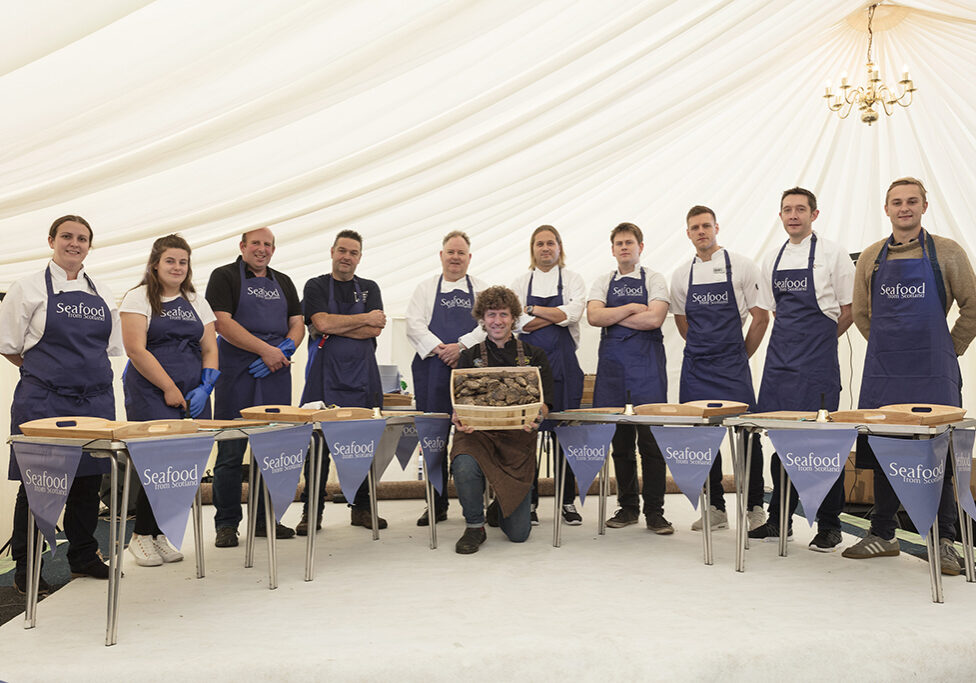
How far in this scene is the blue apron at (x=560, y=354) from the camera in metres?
3.82

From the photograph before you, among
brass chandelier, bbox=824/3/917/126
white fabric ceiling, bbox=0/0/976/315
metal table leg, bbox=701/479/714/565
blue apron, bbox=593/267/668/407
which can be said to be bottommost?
metal table leg, bbox=701/479/714/565

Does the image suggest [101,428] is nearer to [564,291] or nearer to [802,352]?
[564,291]

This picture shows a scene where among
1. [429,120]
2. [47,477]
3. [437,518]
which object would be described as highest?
[429,120]

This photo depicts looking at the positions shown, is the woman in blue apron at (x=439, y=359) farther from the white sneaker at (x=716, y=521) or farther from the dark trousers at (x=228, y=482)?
the white sneaker at (x=716, y=521)

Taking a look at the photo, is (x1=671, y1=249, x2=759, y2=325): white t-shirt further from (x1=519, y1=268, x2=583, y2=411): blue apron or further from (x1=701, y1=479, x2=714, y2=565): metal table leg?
(x1=701, y1=479, x2=714, y2=565): metal table leg

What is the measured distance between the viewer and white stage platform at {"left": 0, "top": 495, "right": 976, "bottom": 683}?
6.24ft

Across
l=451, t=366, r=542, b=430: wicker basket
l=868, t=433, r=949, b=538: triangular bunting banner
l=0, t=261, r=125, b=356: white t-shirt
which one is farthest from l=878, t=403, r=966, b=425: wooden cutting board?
l=0, t=261, r=125, b=356: white t-shirt

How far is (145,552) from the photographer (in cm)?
301

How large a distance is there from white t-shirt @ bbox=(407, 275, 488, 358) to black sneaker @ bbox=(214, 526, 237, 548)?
129 cm

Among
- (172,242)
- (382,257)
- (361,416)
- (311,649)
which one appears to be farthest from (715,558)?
(382,257)

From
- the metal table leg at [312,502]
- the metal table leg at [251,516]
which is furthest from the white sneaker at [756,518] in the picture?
the metal table leg at [251,516]

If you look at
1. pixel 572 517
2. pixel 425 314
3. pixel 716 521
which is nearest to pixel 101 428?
pixel 425 314

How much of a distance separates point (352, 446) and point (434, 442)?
55 cm

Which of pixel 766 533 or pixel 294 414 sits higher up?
pixel 294 414
